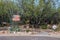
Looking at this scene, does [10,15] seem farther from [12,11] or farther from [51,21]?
[51,21]

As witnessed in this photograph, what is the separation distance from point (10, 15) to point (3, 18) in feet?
4.85

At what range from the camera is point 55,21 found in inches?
912

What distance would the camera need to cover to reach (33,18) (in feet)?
72.4

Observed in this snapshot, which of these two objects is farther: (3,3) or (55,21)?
(55,21)

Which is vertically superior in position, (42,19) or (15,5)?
(15,5)

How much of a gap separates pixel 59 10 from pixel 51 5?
101 cm

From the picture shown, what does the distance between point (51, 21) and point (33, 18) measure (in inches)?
86.3

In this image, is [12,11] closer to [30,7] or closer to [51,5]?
[30,7]

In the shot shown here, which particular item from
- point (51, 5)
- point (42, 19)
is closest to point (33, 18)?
point (42, 19)

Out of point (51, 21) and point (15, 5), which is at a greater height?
point (15, 5)

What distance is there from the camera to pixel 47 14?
21.7 metres

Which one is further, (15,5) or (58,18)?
(58,18)

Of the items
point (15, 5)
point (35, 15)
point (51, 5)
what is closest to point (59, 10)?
point (51, 5)

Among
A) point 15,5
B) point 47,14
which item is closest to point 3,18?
point 15,5
